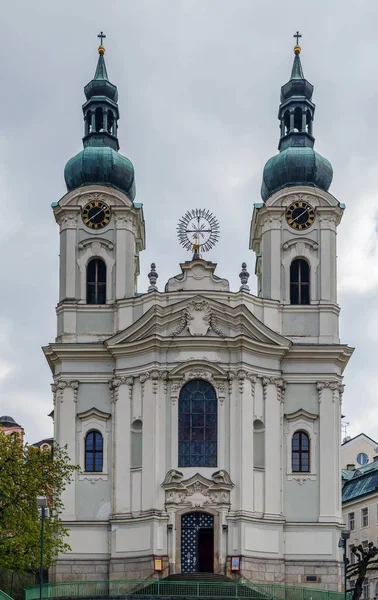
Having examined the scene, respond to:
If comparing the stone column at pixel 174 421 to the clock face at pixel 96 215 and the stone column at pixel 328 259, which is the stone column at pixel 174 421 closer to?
the stone column at pixel 328 259

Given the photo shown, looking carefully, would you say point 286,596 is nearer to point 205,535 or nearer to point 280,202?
point 205,535

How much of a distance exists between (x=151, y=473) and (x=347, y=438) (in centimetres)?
4314

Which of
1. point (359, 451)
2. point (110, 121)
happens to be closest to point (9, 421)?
point (359, 451)

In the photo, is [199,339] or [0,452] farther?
[199,339]

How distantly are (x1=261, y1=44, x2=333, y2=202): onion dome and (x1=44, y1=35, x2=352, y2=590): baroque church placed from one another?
13 centimetres

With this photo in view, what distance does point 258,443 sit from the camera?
53.8m

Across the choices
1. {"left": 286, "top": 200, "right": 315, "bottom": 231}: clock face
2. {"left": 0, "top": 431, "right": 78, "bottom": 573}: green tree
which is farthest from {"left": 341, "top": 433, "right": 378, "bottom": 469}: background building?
{"left": 0, "top": 431, "right": 78, "bottom": 573}: green tree

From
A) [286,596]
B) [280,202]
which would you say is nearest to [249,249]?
[280,202]

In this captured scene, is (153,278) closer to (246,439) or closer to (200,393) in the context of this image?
(200,393)

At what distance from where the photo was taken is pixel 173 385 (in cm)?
5325

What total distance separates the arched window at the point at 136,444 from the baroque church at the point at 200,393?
0.27ft

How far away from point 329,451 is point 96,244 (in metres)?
12.7

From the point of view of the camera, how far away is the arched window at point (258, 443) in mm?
53500

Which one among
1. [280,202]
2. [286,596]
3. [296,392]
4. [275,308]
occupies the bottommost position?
[286,596]
